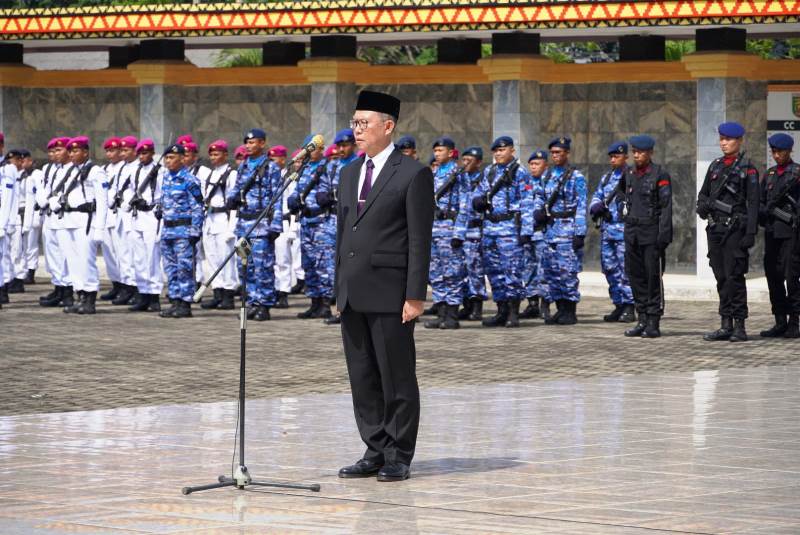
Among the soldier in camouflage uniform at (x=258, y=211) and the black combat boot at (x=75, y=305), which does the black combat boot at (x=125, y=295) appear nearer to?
the black combat boot at (x=75, y=305)

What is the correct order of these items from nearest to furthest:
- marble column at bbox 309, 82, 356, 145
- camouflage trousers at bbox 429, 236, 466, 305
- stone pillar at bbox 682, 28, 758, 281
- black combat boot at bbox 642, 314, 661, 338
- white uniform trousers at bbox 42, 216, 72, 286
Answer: black combat boot at bbox 642, 314, 661, 338 → camouflage trousers at bbox 429, 236, 466, 305 → white uniform trousers at bbox 42, 216, 72, 286 → stone pillar at bbox 682, 28, 758, 281 → marble column at bbox 309, 82, 356, 145

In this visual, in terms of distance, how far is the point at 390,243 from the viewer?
344 inches

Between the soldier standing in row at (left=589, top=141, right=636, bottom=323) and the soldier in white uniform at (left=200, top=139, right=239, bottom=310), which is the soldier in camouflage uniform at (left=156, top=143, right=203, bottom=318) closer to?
the soldier in white uniform at (left=200, top=139, right=239, bottom=310)

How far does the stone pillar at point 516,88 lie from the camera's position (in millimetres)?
22906

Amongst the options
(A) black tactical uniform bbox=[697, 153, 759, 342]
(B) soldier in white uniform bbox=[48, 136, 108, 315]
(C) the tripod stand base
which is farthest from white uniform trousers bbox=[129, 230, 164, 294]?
(C) the tripod stand base

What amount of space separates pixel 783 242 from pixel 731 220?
0.88 m

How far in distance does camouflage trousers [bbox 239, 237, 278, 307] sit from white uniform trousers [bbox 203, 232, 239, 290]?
1.35 meters

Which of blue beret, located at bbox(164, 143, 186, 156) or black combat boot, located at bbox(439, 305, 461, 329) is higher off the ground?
blue beret, located at bbox(164, 143, 186, 156)

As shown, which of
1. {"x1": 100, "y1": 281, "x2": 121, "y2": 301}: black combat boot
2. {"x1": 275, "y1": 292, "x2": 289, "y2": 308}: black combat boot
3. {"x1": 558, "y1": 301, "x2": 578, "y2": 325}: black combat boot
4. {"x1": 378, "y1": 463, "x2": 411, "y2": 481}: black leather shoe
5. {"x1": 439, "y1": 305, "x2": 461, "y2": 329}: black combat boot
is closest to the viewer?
{"x1": 378, "y1": 463, "x2": 411, "y2": 481}: black leather shoe

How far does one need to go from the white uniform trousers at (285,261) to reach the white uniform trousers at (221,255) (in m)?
0.78

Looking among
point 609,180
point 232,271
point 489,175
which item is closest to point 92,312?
point 232,271

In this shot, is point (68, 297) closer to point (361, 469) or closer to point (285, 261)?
point (285, 261)

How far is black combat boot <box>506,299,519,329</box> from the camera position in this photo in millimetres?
17578

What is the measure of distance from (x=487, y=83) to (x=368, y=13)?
2155 millimetres
